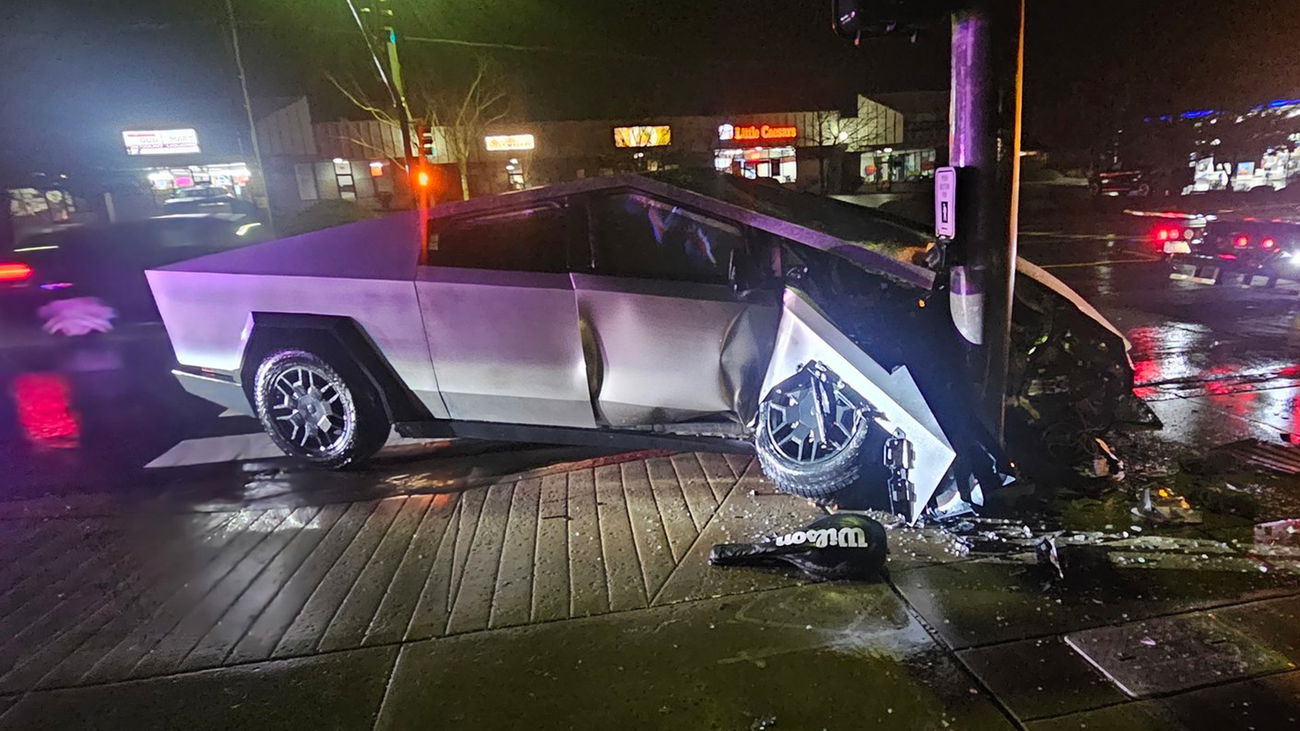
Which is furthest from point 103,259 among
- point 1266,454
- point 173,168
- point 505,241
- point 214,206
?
point 173,168

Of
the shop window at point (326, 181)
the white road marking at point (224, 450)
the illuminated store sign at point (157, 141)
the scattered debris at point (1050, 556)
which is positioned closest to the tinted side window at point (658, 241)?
the scattered debris at point (1050, 556)

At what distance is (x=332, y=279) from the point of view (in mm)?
4590

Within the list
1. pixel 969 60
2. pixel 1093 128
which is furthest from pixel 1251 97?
pixel 969 60

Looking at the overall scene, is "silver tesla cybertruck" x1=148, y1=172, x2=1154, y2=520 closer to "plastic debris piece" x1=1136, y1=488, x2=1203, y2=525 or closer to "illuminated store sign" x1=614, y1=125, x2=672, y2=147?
"plastic debris piece" x1=1136, y1=488, x2=1203, y2=525

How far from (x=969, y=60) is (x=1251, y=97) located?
37501 millimetres

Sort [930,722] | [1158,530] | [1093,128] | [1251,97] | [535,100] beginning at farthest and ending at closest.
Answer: [1093,128], [535,100], [1251,97], [1158,530], [930,722]

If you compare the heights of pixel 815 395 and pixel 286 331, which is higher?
pixel 286 331

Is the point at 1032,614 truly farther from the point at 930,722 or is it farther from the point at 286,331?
the point at 286,331

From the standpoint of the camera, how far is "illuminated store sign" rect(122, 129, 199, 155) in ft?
114

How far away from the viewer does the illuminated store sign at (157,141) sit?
114ft

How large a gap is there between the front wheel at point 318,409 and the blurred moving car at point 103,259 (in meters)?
5.68

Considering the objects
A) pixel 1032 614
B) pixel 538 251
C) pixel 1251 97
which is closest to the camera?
pixel 1032 614

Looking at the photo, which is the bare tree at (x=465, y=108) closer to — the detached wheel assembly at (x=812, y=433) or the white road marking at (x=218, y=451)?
the white road marking at (x=218, y=451)

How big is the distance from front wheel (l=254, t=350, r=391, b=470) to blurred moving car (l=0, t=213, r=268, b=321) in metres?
5.68
